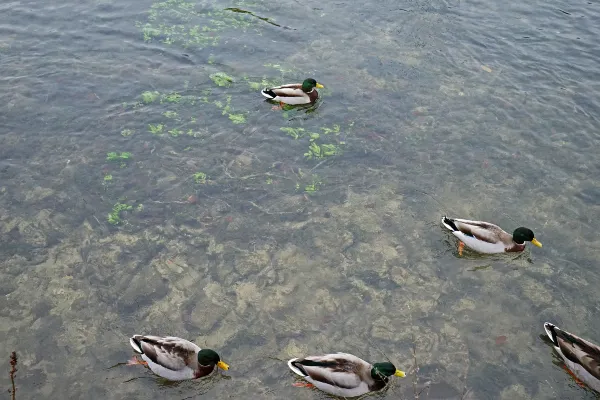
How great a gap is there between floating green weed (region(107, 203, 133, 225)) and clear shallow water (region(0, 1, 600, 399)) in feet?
0.42

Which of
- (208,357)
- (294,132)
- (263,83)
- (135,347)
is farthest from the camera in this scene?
(263,83)

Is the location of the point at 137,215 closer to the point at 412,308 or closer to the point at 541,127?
the point at 412,308

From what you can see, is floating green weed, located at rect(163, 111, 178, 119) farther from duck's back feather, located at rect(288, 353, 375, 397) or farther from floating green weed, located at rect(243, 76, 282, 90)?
duck's back feather, located at rect(288, 353, 375, 397)

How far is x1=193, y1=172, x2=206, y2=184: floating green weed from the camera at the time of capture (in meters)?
11.0

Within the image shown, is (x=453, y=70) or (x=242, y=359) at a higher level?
(x=453, y=70)

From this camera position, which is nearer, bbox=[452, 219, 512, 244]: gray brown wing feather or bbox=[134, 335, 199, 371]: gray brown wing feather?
bbox=[134, 335, 199, 371]: gray brown wing feather

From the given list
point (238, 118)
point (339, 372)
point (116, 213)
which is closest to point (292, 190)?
point (238, 118)

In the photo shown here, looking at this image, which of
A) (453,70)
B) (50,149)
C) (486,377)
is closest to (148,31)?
(50,149)

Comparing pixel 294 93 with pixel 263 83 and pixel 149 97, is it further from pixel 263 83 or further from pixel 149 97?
pixel 149 97

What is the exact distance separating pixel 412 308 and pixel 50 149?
304 inches

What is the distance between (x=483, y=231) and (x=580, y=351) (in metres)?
2.46

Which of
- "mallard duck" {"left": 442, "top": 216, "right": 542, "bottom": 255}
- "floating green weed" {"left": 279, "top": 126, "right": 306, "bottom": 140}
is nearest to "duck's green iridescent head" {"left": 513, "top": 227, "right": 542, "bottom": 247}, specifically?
"mallard duck" {"left": 442, "top": 216, "right": 542, "bottom": 255}

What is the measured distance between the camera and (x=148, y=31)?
49.3 ft

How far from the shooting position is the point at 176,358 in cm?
761
